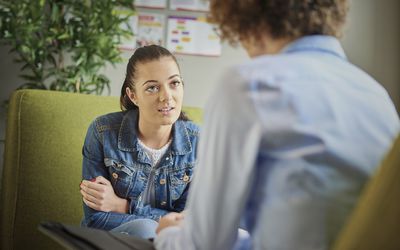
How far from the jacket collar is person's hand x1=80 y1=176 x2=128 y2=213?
0.12 metres

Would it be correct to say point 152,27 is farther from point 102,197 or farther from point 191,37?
point 102,197

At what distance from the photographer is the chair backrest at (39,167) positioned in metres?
1.52

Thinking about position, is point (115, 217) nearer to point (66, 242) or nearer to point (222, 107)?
point (66, 242)

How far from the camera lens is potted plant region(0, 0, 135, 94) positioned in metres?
2.36

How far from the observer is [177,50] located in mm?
3107

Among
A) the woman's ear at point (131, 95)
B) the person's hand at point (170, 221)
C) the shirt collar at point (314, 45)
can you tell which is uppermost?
the shirt collar at point (314, 45)

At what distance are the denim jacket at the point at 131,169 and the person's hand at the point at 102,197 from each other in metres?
0.02

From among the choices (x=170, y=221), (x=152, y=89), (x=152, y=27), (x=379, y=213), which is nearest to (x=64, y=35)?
(x=152, y=27)

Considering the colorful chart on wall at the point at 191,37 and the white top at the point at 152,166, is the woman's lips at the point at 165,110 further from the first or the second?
the colorful chart on wall at the point at 191,37

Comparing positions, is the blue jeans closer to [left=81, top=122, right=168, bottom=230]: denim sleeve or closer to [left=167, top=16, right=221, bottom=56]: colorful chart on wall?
[left=81, top=122, right=168, bottom=230]: denim sleeve

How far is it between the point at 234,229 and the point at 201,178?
0.31ft

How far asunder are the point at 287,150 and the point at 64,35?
1986 mm

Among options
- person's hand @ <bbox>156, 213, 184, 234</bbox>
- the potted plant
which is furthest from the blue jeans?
the potted plant

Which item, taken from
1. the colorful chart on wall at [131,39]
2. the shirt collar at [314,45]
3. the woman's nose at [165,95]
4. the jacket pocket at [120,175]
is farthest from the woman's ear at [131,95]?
the colorful chart on wall at [131,39]
